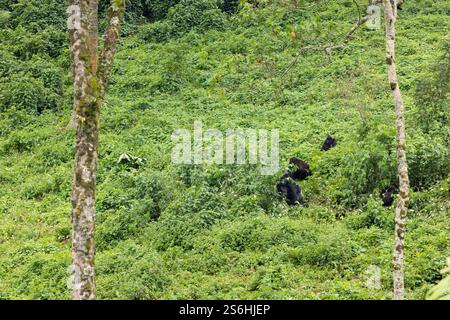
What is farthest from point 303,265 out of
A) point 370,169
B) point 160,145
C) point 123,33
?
point 123,33

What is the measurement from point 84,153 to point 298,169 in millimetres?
5487

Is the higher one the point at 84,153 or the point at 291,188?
the point at 84,153

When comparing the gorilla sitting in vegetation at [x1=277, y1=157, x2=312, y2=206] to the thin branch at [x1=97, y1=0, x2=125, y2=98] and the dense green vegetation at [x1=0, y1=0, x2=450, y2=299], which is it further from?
the thin branch at [x1=97, y1=0, x2=125, y2=98]

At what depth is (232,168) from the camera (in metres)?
12.5

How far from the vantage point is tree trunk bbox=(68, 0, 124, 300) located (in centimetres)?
743

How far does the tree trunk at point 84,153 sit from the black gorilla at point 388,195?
5352mm

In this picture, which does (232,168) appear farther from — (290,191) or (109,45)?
(109,45)

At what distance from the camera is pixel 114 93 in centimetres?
1816

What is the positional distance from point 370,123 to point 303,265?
4.10 meters

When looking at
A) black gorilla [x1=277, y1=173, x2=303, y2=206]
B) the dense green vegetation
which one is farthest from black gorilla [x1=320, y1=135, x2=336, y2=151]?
black gorilla [x1=277, y1=173, x2=303, y2=206]

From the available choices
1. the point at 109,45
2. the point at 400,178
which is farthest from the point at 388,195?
the point at 109,45

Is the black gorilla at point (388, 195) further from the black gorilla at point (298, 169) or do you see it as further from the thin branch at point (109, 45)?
the thin branch at point (109, 45)

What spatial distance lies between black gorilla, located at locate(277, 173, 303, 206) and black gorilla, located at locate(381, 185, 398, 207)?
143 cm
